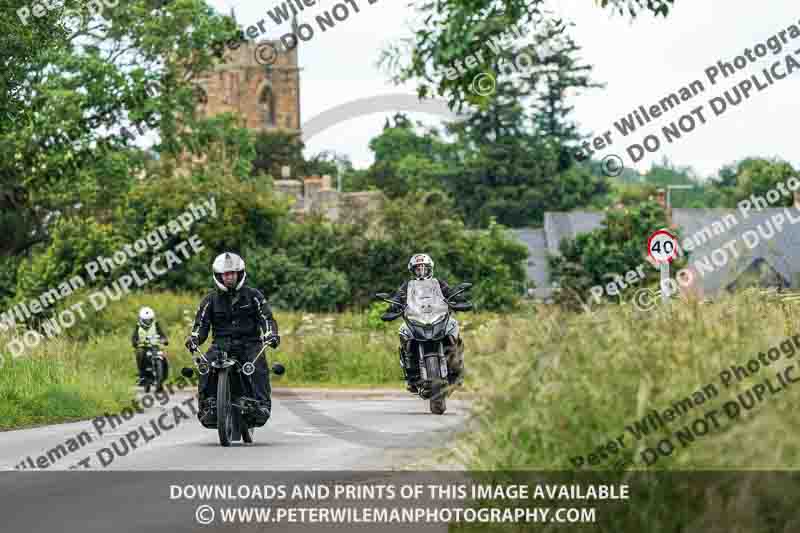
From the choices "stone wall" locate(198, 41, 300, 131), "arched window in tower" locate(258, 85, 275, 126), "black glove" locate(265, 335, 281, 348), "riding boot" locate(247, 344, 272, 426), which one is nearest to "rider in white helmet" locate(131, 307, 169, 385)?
"riding boot" locate(247, 344, 272, 426)

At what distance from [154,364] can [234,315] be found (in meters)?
11.4

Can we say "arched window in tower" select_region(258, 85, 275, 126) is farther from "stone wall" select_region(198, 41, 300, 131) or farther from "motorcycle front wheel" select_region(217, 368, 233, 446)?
"motorcycle front wheel" select_region(217, 368, 233, 446)

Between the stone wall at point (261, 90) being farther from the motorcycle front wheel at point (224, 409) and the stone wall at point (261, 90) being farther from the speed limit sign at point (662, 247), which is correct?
the motorcycle front wheel at point (224, 409)

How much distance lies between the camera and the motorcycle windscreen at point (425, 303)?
20250 millimetres

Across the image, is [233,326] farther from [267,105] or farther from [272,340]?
[267,105]

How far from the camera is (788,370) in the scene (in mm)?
8125

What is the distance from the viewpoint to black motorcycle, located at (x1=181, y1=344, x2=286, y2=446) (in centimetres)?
1616

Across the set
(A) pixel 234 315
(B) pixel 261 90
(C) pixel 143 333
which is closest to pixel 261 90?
(B) pixel 261 90

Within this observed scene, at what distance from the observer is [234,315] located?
16438 millimetres

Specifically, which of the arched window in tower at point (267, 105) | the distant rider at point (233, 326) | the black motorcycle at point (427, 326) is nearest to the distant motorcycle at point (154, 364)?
the black motorcycle at point (427, 326)

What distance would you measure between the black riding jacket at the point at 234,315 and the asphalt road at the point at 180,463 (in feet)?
3.87

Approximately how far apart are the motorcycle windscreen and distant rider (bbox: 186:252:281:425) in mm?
4018

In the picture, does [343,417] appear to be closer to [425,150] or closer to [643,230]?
[643,230]

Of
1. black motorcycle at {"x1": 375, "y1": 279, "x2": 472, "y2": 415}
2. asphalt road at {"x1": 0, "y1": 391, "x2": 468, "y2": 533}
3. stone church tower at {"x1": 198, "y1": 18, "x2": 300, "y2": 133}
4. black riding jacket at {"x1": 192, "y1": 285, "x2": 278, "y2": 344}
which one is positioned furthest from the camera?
stone church tower at {"x1": 198, "y1": 18, "x2": 300, "y2": 133}
